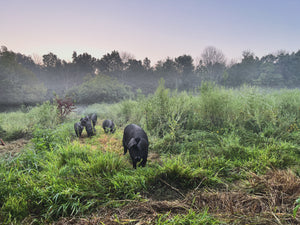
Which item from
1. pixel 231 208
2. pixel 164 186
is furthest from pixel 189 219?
pixel 164 186

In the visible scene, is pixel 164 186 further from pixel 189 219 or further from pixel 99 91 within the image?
pixel 99 91

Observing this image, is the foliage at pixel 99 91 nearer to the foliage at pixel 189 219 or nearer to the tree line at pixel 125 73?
the tree line at pixel 125 73

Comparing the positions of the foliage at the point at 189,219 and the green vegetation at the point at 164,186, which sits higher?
the foliage at the point at 189,219

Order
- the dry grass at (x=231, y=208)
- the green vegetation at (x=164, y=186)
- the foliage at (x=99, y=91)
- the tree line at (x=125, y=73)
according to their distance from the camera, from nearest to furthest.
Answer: the dry grass at (x=231, y=208) → the green vegetation at (x=164, y=186) → the tree line at (x=125, y=73) → the foliage at (x=99, y=91)

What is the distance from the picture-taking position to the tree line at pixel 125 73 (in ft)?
32.2

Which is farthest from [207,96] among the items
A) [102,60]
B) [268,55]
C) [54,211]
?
[268,55]

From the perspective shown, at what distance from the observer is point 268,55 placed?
1977 cm

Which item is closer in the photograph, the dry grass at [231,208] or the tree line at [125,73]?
the dry grass at [231,208]

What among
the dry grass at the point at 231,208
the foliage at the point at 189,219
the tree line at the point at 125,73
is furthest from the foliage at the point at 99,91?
the foliage at the point at 189,219

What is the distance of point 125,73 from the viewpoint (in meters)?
14.9

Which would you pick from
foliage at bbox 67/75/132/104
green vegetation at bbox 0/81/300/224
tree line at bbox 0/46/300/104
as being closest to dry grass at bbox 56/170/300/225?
green vegetation at bbox 0/81/300/224

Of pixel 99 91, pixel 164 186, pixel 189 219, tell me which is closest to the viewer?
pixel 189 219

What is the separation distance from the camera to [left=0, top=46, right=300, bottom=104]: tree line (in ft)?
32.2

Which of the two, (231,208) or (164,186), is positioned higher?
(231,208)
